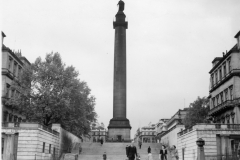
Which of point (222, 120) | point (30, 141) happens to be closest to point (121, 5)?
point (222, 120)

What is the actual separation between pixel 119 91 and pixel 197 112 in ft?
61.3

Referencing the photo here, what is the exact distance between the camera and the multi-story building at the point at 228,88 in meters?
46.8

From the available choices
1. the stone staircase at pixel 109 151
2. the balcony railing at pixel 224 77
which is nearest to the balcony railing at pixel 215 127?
the stone staircase at pixel 109 151

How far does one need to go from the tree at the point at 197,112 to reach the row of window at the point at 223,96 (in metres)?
9.81

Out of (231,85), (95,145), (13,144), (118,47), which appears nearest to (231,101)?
(231,85)

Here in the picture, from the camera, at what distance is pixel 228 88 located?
164ft

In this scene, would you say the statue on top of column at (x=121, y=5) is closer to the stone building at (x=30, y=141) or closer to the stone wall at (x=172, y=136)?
the stone wall at (x=172, y=136)

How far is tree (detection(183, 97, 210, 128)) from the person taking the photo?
68312mm

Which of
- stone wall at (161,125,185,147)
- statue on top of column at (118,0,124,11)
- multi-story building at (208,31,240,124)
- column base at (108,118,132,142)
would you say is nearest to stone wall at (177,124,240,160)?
stone wall at (161,125,185,147)

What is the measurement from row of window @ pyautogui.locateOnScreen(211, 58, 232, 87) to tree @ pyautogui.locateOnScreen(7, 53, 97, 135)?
23562mm

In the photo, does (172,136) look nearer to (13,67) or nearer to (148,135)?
(13,67)

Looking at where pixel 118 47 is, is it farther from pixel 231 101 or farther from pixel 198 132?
pixel 198 132

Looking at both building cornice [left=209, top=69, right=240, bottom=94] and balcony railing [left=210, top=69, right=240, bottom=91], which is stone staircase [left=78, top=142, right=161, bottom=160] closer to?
building cornice [left=209, top=69, right=240, bottom=94]

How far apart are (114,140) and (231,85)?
82.5 ft
